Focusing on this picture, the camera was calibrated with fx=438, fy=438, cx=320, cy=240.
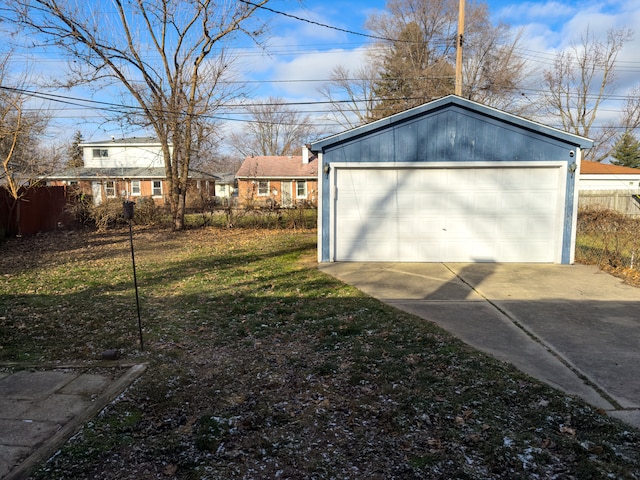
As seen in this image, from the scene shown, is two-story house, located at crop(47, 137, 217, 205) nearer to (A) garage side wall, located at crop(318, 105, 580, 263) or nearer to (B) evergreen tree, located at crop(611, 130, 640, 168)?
(A) garage side wall, located at crop(318, 105, 580, 263)

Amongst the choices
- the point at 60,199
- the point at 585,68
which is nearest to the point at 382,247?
the point at 60,199

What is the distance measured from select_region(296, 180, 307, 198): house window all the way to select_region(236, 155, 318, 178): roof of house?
2.25 feet

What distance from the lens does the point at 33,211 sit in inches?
586

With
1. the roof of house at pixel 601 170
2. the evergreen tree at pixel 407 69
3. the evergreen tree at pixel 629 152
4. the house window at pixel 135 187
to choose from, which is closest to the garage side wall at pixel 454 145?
the evergreen tree at pixel 407 69

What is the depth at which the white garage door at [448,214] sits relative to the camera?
9445 millimetres

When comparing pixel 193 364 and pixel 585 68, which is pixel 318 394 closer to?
pixel 193 364

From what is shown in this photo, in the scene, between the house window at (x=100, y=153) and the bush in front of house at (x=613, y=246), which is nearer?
the bush in front of house at (x=613, y=246)

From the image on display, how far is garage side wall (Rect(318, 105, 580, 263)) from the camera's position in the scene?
9.18 m

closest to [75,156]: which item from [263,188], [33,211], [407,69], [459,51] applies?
[263,188]

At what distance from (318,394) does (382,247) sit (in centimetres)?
657

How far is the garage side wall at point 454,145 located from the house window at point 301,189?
2195cm

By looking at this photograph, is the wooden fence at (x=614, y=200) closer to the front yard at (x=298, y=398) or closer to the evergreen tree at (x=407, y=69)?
the evergreen tree at (x=407, y=69)

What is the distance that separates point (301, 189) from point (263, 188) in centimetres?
273

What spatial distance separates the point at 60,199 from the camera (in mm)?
16750
